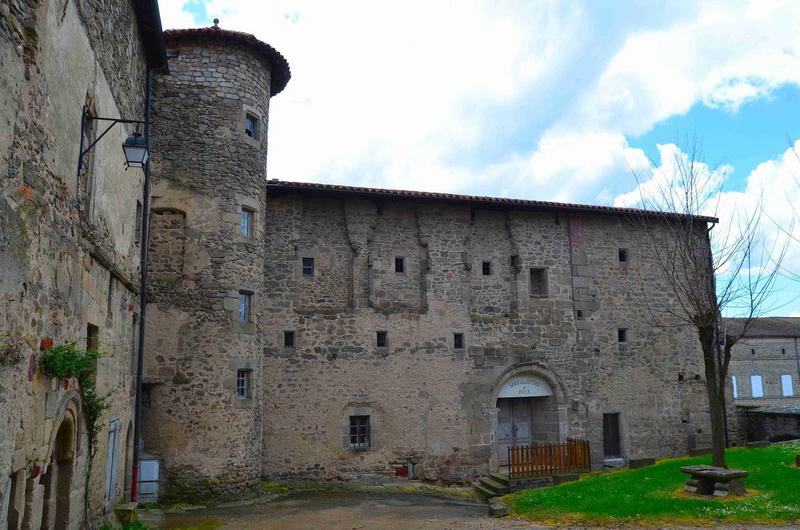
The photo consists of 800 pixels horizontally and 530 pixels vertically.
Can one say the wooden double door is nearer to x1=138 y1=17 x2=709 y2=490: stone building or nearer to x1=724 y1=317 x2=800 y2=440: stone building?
x1=138 y1=17 x2=709 y2=490: stone building

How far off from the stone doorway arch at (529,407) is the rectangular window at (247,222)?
25.7 ft

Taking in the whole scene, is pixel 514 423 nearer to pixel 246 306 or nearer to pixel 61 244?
pixel 246 306

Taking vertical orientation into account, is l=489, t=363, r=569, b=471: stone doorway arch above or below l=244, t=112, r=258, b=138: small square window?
below

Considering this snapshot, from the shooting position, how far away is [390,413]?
16375 mm

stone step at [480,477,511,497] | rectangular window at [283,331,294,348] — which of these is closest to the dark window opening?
stone step at [480,477,511,497]

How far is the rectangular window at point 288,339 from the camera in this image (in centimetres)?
1599

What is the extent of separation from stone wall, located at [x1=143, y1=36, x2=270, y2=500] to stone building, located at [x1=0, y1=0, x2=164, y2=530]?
176 cm

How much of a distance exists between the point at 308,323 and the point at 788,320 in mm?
35363

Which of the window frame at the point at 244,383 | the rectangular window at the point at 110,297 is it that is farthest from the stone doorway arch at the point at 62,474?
the window frame at the point at 244,383

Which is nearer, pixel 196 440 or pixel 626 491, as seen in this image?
pixel 626 491

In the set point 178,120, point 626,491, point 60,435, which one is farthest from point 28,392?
point 626,491

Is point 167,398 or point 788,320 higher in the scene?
point 788,320

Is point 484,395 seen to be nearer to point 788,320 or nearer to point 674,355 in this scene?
point 674,355

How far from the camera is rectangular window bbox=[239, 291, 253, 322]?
14092 mm
